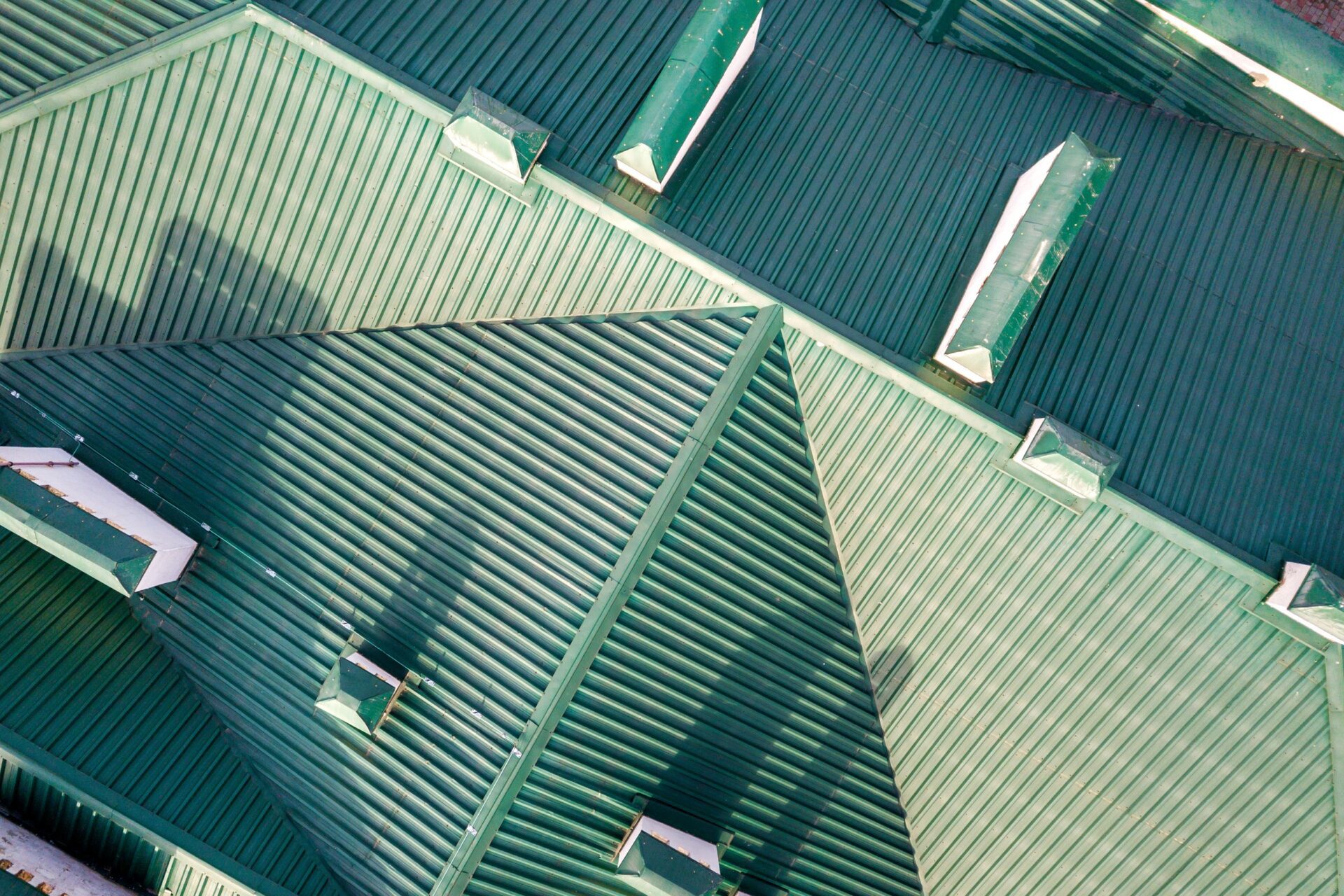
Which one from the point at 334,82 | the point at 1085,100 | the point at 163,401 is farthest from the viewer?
the point at 1085,100

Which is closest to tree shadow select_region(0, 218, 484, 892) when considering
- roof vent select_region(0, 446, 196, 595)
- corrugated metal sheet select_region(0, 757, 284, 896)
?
roof vent select_region(0, 446, 196, 595)

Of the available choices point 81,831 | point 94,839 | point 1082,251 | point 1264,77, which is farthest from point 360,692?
point 1264,77

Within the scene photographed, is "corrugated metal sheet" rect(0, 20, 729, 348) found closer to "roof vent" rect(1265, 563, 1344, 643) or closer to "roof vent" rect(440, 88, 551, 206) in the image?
"roof vent" rect(440, 88, 551, 206)

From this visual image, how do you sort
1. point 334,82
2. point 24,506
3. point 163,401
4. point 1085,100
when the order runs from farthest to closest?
point 1085,100 < point 163,401 < point 334,82 < point 24,506

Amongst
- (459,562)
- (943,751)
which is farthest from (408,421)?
(943,751)

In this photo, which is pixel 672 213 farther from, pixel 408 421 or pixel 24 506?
pixel 24 506

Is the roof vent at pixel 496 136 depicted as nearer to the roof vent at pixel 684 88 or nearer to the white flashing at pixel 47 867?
the roof vent at pixel 684 88
